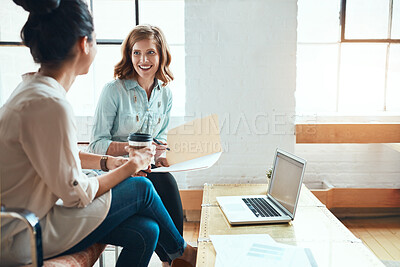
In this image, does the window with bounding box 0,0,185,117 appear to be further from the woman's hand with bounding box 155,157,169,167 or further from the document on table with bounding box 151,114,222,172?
the document on table with bounding box 151,114,222,172

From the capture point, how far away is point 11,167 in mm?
1090

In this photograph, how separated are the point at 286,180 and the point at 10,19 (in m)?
2.73

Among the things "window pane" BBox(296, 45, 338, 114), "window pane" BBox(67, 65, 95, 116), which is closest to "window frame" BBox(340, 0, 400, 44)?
"window pane" BBox(296, 45, 338, 114)

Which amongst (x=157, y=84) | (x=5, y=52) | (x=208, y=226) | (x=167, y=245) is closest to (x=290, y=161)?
(x=208, y=226)

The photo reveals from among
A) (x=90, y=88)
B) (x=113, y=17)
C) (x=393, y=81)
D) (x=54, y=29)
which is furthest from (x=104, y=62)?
(x=393, y=81)

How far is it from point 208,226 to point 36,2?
3.46 feet

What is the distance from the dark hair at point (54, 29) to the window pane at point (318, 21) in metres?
2.47

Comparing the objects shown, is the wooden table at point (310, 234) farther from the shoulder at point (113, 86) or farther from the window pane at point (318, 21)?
the window pane at point (318, 21)

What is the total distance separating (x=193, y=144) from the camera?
68.7 inches

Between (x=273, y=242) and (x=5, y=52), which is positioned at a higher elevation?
(x=5, y=52)

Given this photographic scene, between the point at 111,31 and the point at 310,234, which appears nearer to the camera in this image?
the point at 310,234

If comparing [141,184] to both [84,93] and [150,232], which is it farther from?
[84,93]

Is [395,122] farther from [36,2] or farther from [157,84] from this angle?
[36,2]

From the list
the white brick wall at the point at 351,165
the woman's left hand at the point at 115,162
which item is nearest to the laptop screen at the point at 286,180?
the woman's left hand at the point at 115,162
